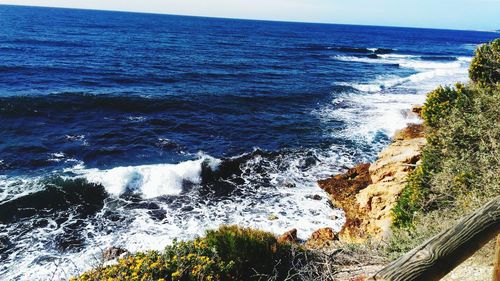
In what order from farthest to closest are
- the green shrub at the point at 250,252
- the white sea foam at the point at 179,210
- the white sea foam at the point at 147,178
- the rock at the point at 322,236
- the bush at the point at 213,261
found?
1. the white sea foam at the point at 147,178
2. the rock at the point at 322,236
3. the white sea foam at the point at 179,210
4. the green shrub at the point at 250,252
5. the bush at the point at 213,261

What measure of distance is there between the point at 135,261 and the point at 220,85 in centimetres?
2969

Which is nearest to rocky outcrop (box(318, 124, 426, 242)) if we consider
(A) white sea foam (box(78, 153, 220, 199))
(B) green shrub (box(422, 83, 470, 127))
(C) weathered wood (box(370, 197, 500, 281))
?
(B) green shrub (box(422, 83, 470, 127))

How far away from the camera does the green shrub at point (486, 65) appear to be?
14.4 meters

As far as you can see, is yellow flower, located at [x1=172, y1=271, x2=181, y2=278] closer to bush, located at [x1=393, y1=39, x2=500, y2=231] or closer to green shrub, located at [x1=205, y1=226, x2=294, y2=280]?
green shrub, located at [x1=205, y1=226, x2=294, y2=280]

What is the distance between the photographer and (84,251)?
39.8ft

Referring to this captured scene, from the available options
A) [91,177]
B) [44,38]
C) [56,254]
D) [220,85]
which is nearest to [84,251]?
[56,254]

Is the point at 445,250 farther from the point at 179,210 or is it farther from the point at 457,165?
the point at 179,210

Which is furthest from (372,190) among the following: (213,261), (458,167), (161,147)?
(161,147)

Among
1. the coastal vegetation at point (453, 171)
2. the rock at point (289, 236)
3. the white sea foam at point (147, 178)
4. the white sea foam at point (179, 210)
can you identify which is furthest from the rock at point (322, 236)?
the white sea foam at point (147, 178)

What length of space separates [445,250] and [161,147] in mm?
19635

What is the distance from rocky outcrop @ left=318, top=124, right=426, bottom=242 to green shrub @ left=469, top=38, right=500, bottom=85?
3291 millimetres

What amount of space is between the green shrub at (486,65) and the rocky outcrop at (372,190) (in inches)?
130

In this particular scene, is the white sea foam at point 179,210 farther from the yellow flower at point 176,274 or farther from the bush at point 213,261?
the yellow flower at point 176,274

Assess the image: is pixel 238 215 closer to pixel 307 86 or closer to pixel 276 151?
pixel 276 151
